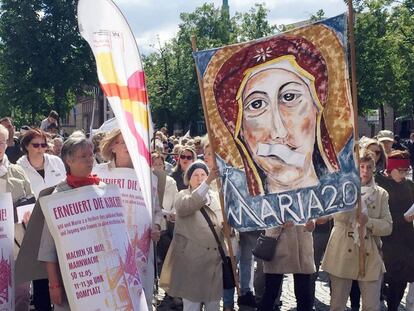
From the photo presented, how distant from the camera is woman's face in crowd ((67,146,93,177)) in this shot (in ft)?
15.7

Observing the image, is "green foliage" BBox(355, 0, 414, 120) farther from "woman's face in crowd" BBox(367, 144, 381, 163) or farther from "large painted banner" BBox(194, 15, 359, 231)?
"large painted banner" BBox(194, 15, 359, 231)

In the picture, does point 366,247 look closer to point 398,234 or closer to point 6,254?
point 398,234

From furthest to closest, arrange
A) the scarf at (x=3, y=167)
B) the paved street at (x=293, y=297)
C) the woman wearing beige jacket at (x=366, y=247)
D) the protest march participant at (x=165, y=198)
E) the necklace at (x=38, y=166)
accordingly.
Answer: the paved street at (x=293, y=297) < the necklace at (x=38, y=166) < the protest march participant at (x=165, y=198) < the woman wearing beige jacket at (x=366, y=247) < the scarf at (x=3, y=167)

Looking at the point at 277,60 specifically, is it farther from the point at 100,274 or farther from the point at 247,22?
the point at 247,22

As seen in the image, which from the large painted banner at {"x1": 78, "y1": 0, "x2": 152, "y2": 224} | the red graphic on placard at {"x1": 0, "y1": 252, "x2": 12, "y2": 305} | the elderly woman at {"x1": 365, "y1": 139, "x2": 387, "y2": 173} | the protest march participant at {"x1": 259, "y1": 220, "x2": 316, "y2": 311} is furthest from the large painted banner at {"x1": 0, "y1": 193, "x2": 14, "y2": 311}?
the elderly woman at {"x1": 365, "y1": 139, "x2": 387, "y2": 173}

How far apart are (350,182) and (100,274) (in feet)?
7.67

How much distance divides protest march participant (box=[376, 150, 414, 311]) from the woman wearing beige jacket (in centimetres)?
63

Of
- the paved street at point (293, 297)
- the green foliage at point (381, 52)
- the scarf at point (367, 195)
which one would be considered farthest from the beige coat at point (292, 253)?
the green foliage at point (381, 52)

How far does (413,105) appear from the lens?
3700 centimetres

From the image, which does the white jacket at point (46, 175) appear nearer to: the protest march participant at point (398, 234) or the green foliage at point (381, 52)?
the protest march participant at point (398, 234)

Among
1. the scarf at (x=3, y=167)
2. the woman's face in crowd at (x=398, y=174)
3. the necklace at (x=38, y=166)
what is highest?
the scarf at (x=3, y=167)

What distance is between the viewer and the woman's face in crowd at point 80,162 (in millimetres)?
4793

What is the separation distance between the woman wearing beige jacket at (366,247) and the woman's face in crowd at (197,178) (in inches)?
48.9

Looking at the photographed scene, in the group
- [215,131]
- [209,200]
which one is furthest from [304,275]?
[215,131]
